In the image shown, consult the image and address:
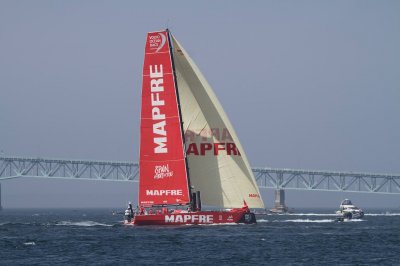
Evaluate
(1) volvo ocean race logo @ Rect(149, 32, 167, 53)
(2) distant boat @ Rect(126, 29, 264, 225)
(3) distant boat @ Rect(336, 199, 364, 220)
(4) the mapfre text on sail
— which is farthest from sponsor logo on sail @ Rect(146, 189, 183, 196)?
(3) distant boat @ Rect(336, 199, 364, 220)

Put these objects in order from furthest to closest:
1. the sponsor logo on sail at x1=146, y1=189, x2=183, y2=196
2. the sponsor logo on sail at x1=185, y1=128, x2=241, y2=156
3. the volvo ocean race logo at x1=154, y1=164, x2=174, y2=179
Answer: the sponsor logo on sail at x1=185, y1=128, x2=241, y2=156 → the sponsor logo on sail at x1=146, y1=189, x2=183, y2=196 → the volvo ocean race logo at x1=154, y1=164, x2=174, y2=179

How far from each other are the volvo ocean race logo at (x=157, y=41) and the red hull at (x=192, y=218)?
36.0 feet

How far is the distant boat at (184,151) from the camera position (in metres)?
64.6

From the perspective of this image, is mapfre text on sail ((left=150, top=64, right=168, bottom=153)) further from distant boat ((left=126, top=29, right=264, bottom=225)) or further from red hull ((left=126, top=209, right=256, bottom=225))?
red hull ((left=126, top=209, right=256, bottom=225))

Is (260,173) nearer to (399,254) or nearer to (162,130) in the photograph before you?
(162,130)

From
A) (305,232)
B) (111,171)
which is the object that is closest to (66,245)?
(305,232)

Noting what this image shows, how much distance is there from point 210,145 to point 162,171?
148 inches

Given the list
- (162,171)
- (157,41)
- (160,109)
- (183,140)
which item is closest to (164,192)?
(162,171)

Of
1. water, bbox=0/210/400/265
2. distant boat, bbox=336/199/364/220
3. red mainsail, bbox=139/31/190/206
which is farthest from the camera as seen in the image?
distant boat, bbox=336/199/364/220

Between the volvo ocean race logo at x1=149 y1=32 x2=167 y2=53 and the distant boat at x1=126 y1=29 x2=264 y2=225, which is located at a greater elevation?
the volvo ocean race logo at x1=149 y1=32 x2=167 y2=53

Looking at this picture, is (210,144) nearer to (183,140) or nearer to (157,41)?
Result: (183,140)

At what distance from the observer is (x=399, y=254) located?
48.3 m

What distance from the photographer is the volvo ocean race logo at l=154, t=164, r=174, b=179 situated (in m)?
65.2

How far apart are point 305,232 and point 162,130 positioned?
1211 cm
